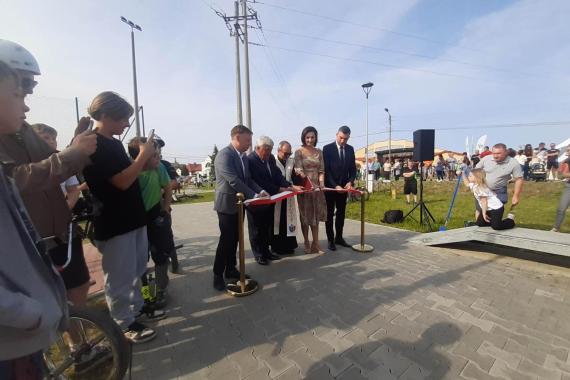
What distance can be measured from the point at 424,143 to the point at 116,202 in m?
6.53

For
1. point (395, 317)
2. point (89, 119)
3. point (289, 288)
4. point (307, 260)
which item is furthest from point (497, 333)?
point (89, 119)

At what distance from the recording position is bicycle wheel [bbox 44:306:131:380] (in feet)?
5.84

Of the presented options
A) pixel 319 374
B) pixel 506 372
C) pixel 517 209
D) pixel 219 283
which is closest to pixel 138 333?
pixel 219 283

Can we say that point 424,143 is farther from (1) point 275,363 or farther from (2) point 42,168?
(2) point 42,168

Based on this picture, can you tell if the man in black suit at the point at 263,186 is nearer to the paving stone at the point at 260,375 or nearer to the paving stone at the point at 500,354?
the paving stone at the point at 260,375

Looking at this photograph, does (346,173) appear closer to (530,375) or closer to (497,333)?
(497,333)

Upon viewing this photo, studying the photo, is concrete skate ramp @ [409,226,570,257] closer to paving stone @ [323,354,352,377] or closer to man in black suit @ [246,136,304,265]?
man in black suit @ [246,136,304,265]

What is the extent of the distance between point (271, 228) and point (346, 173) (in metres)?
1.66

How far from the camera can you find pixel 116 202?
7.06 ft

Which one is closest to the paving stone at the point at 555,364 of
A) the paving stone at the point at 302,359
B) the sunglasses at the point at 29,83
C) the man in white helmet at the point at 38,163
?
the paving stone at the point at 302,359

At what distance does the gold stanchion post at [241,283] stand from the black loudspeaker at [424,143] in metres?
5.21

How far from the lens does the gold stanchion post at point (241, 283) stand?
3.16m

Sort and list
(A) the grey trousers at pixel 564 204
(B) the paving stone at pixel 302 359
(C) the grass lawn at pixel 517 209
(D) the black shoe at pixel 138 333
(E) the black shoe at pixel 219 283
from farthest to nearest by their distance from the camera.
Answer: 1. (C) the grass lawn at pixel 517 209
2. (A) the grey trousers at pixel 564 204
3. (E) the black shoe at pixel 219 283
4. (D) the black shoe at pixel 138 333
5. (B) the paving stone at pixel 302 359

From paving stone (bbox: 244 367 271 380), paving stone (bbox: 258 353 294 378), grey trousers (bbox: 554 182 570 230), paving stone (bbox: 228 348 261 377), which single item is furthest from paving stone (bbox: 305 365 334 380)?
grey trousers (bbox: 554 182 570 230)
